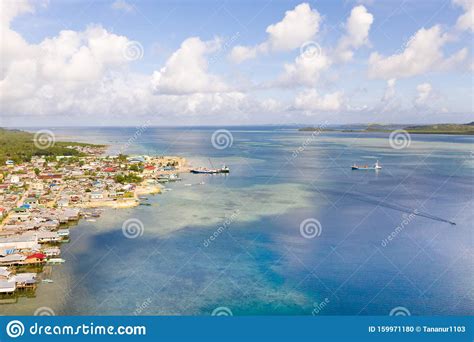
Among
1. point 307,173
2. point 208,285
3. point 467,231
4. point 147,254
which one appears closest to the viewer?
point 208,285

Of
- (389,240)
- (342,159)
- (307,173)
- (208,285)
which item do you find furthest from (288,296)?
(342,159)

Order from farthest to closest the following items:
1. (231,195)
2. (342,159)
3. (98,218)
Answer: (342,159), (231,195), (98,218)

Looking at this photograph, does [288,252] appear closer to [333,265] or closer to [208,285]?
[333,265]

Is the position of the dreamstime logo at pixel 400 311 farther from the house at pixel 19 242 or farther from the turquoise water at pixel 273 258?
the house at pixel 19 242

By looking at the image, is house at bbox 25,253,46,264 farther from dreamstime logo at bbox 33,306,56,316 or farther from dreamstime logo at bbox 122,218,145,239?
dreamstime logo at bbox 122,218,145,239
